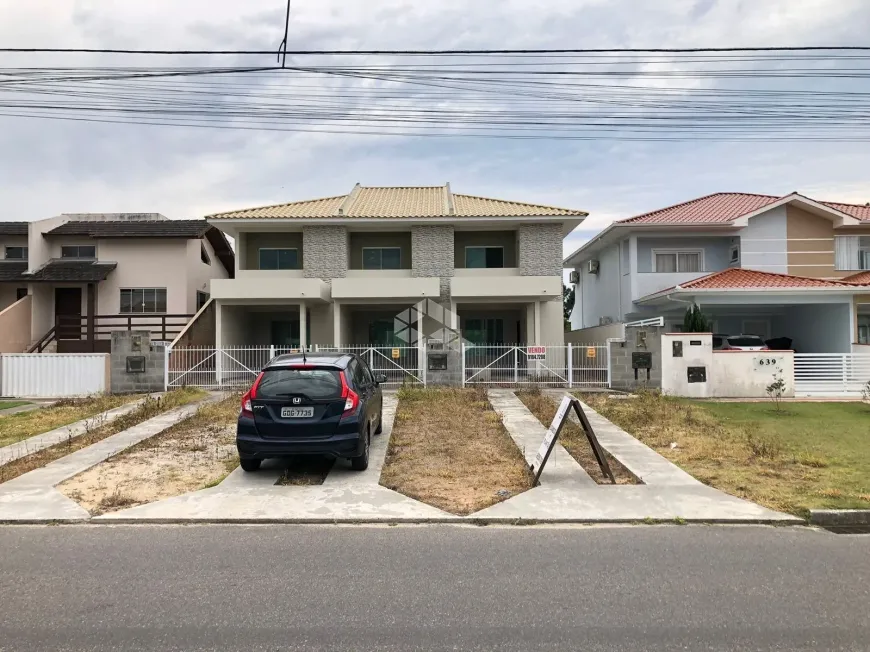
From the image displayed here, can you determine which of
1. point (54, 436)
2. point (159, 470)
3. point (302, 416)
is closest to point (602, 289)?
point (302, 416)

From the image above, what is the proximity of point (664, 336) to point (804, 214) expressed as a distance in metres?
11.4

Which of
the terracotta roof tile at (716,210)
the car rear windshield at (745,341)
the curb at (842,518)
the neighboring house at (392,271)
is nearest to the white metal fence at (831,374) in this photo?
the car rear windshield at (745,341)

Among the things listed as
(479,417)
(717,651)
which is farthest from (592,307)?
(717,651)

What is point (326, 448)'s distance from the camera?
797cm

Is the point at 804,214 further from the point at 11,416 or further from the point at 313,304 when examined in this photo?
the point at 11,416

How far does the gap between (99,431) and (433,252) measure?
14.6m

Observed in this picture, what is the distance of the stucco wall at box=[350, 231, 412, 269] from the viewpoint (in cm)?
2542

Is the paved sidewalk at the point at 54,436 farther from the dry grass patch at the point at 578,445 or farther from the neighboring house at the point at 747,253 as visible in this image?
the neighboring house at the point at 747,253

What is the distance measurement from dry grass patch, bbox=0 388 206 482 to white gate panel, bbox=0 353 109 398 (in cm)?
270

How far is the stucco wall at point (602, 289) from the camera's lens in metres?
25.8

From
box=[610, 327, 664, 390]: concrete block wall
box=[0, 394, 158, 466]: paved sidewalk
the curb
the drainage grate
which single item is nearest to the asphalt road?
the drainage grate

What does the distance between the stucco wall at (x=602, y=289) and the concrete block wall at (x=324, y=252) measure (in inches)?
439

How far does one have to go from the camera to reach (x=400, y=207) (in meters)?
25.0

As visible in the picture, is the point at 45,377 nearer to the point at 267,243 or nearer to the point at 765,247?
the point at 267,243
